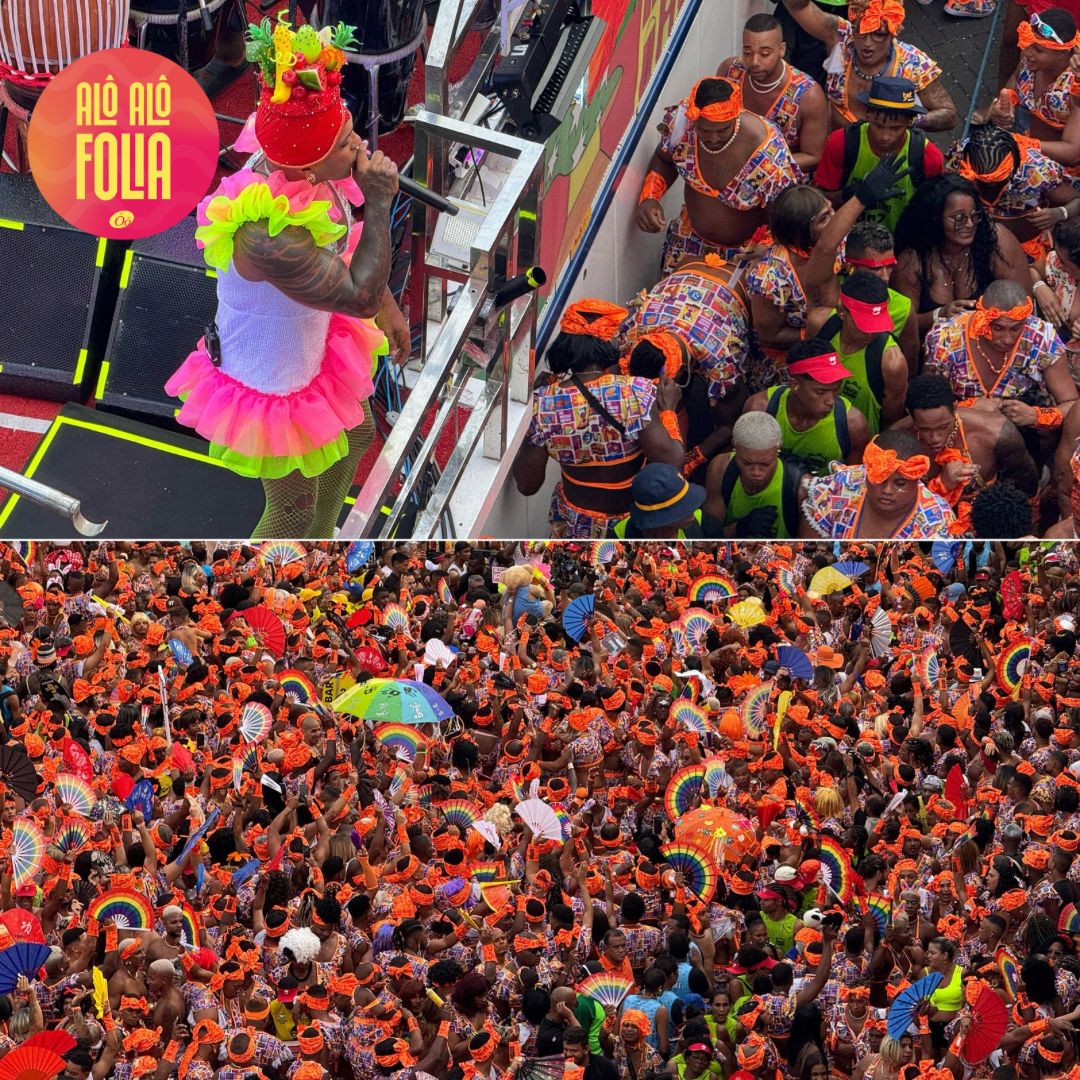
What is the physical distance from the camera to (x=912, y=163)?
8305 mm

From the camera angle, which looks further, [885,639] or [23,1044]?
[885,639]

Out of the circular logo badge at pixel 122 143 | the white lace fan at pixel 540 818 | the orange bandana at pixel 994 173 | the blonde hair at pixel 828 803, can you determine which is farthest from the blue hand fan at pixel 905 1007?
the orange bandana at pixel 994 173

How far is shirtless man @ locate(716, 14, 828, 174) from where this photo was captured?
27.8 ft

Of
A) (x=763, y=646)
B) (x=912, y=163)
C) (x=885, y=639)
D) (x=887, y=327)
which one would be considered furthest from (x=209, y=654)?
(x=912, y=163)

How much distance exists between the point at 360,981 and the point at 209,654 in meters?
1.57

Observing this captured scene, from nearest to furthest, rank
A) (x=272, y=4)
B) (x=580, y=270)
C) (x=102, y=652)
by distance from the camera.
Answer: (x=102, y=652) → (x=272, y=4) → (x=580, y=270)

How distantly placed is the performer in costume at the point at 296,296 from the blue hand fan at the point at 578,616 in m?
1.14

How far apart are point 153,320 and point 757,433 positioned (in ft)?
7.06

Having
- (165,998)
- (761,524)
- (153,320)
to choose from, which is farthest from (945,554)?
(165,998)

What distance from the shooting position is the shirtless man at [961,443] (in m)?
7.40

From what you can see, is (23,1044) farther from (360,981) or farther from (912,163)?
(912,163)

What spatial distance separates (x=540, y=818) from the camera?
19.3ft

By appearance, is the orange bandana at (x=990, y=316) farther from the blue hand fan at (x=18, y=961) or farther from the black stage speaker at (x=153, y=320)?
the blue hand fan at (x=18, y=961)

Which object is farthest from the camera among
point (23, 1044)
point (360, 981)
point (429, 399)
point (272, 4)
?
point (272, 4)
